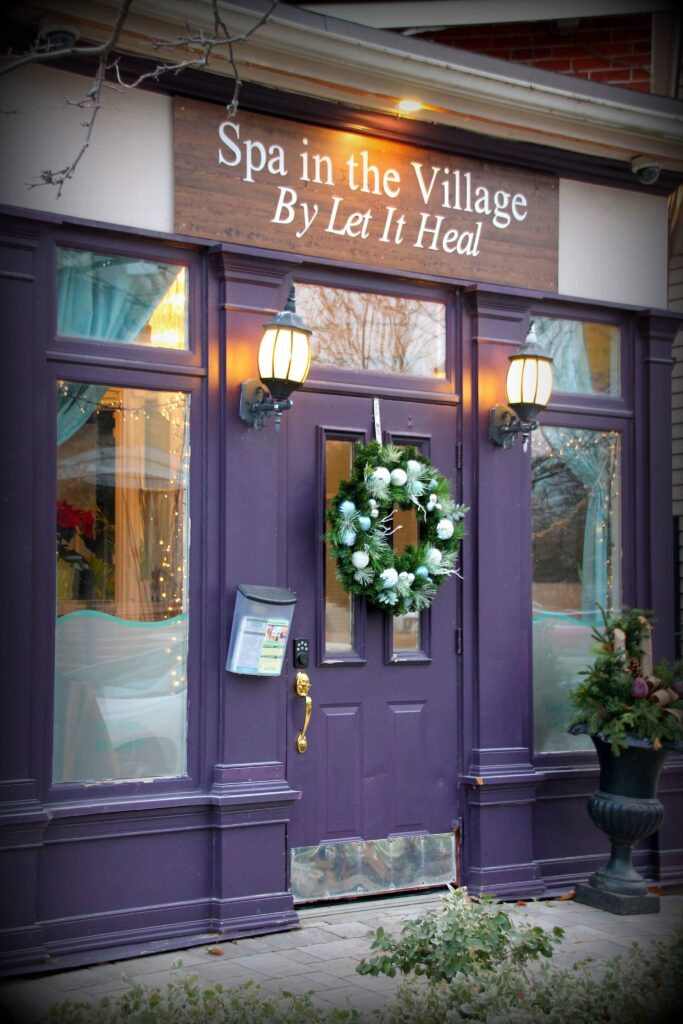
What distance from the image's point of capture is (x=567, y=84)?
650cm

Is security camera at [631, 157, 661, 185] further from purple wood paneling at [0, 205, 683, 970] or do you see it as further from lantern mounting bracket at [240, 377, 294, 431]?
lantern mounting bracket at [240, 377, 294, 431]

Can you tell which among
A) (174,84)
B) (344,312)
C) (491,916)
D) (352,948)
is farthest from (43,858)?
(174,84)

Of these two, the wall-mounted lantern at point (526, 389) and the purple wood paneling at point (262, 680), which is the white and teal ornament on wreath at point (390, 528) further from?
the wall-mounted lantern at point (526, 389)

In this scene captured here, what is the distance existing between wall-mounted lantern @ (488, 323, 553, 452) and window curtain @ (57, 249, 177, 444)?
1.98 metres

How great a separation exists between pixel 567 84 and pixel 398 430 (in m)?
2.13

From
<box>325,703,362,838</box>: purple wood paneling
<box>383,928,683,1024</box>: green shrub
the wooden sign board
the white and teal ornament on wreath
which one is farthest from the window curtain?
<box>383,928,683,1024</box>: green shrub

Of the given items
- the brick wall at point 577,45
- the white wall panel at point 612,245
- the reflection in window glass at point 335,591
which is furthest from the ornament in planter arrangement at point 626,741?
the brick wall at point 577,45

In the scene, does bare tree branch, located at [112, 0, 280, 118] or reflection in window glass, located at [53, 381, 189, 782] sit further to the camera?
reflection in window glass, located at [53, 381, 189, 782]

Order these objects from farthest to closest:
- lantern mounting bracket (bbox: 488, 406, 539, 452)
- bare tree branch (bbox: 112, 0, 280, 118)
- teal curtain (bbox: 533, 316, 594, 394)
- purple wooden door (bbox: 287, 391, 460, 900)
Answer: teal curtain (bbox: 533, 316, 594, 394) → lantern mounting bracket (bbox: 488, 406, 539, 452) → purple wooden door (bbox: 287, 391, 460, 900) → bare tree branch (bbox: 112, 0, 280, 118)

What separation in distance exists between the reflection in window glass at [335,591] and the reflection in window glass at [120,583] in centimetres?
81

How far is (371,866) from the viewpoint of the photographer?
6.20 m

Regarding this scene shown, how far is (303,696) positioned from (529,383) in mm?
2082

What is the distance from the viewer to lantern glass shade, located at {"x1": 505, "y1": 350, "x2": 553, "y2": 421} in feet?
21.1

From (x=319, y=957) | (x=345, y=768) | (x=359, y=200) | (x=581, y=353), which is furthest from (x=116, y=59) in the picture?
(x=319, y=957)
